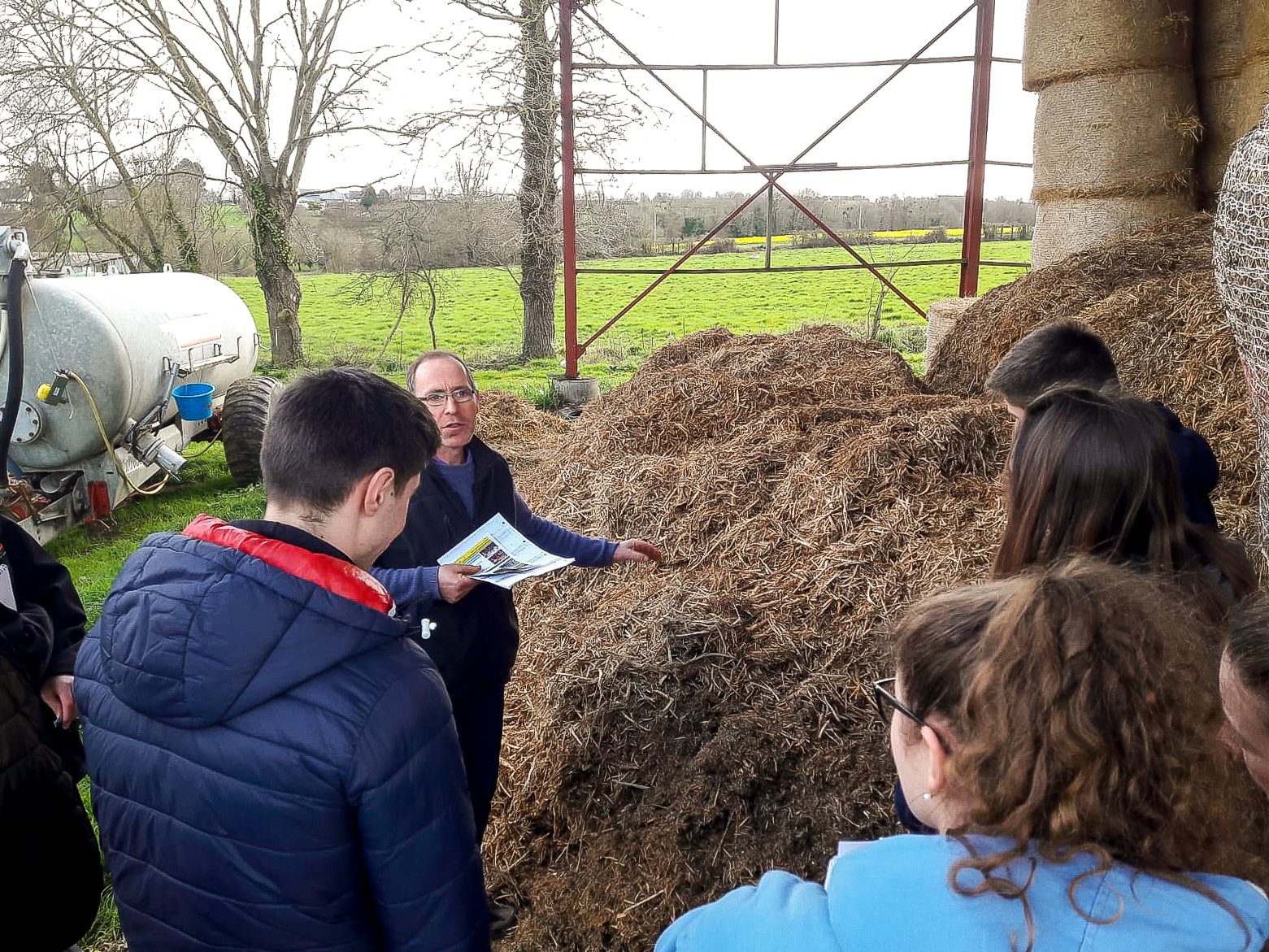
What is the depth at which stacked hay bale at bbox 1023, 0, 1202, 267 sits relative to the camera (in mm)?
5879

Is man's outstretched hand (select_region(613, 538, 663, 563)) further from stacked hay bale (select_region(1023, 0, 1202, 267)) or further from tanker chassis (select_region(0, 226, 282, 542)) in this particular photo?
stacked hay bale (select_region(1023, 0, 1202, 267))

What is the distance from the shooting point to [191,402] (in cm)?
741

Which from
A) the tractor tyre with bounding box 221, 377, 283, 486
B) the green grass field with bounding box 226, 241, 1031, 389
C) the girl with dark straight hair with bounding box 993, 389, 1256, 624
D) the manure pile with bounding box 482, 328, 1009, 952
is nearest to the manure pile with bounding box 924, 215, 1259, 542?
the manure pile with bounding box 482, 328, 1009, 952

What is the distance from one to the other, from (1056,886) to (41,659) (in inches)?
94.9

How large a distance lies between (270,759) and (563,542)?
177 cm

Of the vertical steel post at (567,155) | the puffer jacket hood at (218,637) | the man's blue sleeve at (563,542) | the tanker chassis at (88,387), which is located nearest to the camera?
the puffer jacket hood at (218,637)

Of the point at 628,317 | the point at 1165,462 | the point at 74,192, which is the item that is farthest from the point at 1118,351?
the point at 628,317

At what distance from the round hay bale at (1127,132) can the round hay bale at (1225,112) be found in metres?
0.10

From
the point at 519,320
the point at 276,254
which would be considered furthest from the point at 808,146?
the point at 519,320

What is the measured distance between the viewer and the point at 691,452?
17.5 ft

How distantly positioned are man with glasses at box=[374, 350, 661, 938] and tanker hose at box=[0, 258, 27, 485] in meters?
3.75

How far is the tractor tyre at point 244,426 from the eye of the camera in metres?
8.12

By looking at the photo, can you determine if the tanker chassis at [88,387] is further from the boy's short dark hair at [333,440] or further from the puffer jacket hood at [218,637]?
the puffer jacket hood at [218,637]

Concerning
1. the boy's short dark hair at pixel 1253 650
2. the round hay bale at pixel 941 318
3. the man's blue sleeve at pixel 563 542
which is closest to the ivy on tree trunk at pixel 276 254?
the round hay bale at pixel 941 318
